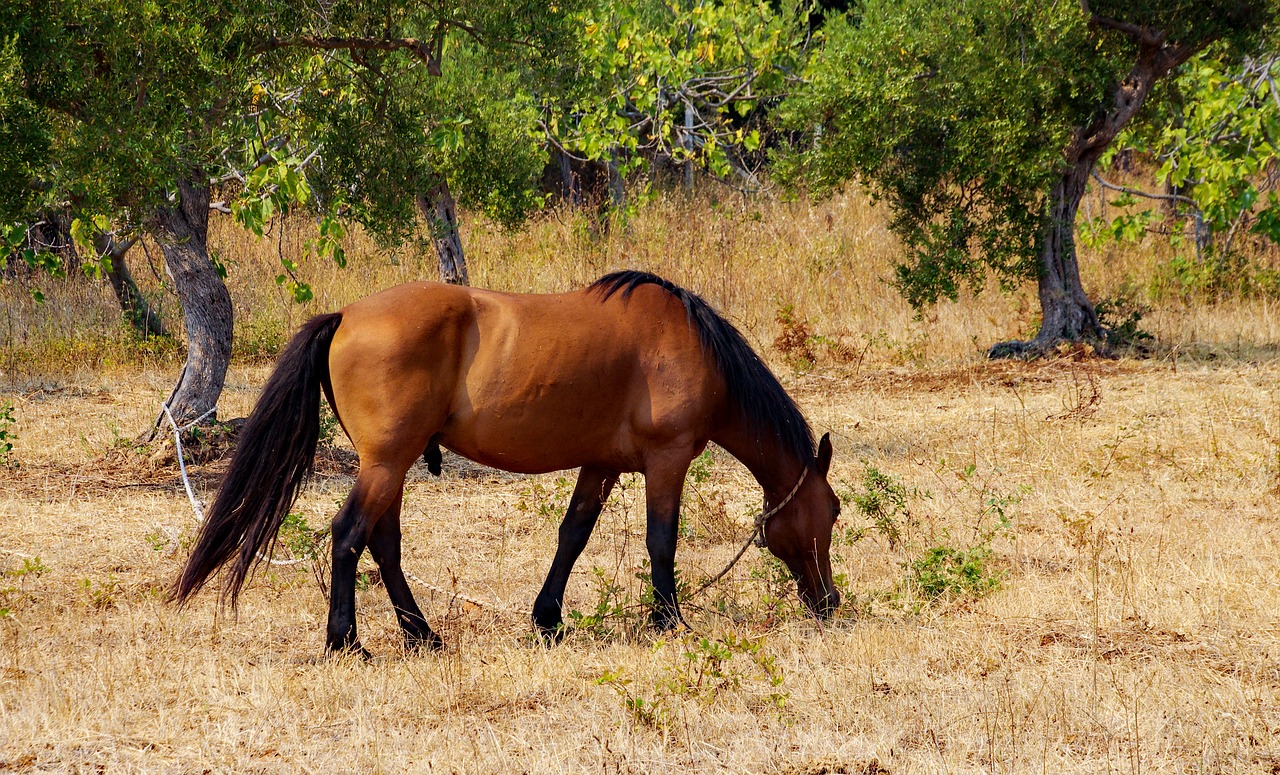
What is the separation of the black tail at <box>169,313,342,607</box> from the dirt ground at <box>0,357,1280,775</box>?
→ 0.53 metres

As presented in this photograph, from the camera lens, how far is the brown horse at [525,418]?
500 centimetres

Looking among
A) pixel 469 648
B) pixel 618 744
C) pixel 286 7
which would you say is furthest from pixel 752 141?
pixel 618 744

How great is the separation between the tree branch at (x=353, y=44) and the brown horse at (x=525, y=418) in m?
3.62

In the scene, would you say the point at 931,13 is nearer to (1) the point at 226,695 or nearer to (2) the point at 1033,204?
(2) the point at 1033,204

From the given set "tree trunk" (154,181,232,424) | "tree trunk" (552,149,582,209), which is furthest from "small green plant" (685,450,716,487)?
"tree trunk" (552,149,582,209)

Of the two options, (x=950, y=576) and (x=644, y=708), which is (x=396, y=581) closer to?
(x=644, y=708)

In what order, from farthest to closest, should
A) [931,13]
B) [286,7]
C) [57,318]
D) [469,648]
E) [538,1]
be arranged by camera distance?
[57,318]
[931,13]
[538,1]
[286,7]
[469,648]

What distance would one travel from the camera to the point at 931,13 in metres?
12.0

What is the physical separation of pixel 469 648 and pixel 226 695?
1.07 m

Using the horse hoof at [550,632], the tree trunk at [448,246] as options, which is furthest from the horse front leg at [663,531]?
the tree trunk at [448,246]

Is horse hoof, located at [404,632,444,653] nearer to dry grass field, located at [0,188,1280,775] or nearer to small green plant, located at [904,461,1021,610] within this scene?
dry grass field, located at [0,188,1280,775]

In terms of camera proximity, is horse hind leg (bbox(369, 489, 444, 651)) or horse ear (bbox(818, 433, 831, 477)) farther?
horse ear (bbox(818, 433, 831, 477))

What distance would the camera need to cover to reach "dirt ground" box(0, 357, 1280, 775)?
408 centimetres

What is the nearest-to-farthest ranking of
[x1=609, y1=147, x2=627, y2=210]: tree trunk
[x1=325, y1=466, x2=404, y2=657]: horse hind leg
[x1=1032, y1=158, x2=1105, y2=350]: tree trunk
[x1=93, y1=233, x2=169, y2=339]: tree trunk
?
[x1=325, y1=466, x2=404, y2=657]: horse hind leg, [x1=1032, y1=158, x2=1105, y2=350]: tree trunk, [x1=93, y1=233, x2=169, y2=339]: tree trunk, [x1=609, y1=147, x2=627, y2=210]: tree trunk
